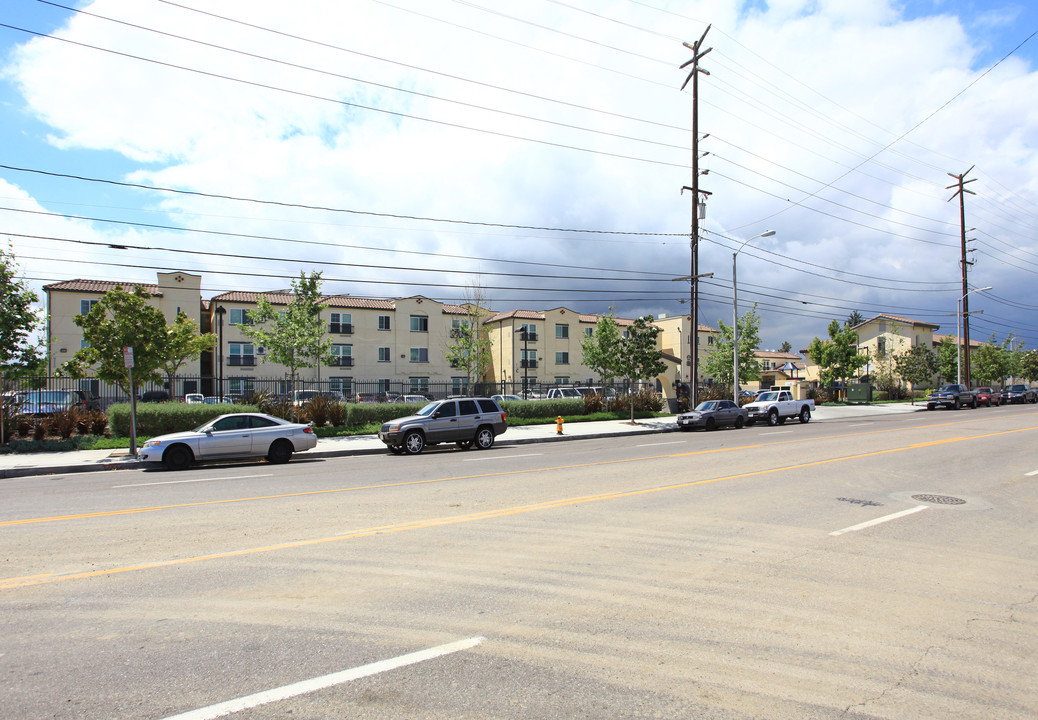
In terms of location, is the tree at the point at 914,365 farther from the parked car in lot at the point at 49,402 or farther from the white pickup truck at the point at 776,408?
the parked car in lot at the point at 49,402

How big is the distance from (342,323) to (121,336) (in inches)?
1429

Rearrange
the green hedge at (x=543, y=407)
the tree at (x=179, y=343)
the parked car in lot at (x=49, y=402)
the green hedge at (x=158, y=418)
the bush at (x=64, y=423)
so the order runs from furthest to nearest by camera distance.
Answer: the green hedge at (x=543, y=407), the parked car in lot at (x=49, y=402), the green hedge at (x=158, y=418), the bush at (x=64, y=423), the tree at (x=179, y=343)

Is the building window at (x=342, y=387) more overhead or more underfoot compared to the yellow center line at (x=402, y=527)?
more overhead

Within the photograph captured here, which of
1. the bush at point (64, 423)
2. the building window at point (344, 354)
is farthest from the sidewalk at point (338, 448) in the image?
the building window at point (344, 354)

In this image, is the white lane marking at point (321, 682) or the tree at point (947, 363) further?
the tree at point (947, 363)

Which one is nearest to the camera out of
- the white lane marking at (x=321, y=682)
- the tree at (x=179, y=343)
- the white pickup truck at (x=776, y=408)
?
the white lane marking at (x=321, y=682)

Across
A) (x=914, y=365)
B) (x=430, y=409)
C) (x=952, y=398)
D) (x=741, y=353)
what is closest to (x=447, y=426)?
(x=430, y=409)

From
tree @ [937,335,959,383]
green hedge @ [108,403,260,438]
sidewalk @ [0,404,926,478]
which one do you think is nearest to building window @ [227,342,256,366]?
green hedge @ [108,403,260,438]

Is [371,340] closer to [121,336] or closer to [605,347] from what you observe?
[605,347]

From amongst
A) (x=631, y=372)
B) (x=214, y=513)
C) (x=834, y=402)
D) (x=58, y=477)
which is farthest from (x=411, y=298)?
(x=214, y=513)

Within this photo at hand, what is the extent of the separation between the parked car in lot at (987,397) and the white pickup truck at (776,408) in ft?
84.5

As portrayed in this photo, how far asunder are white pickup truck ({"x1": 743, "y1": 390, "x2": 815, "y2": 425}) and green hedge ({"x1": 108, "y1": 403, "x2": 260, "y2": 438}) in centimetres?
2413

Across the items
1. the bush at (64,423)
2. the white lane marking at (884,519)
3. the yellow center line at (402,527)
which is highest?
the bush at (64,423)

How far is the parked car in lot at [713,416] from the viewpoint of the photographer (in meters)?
27.8
